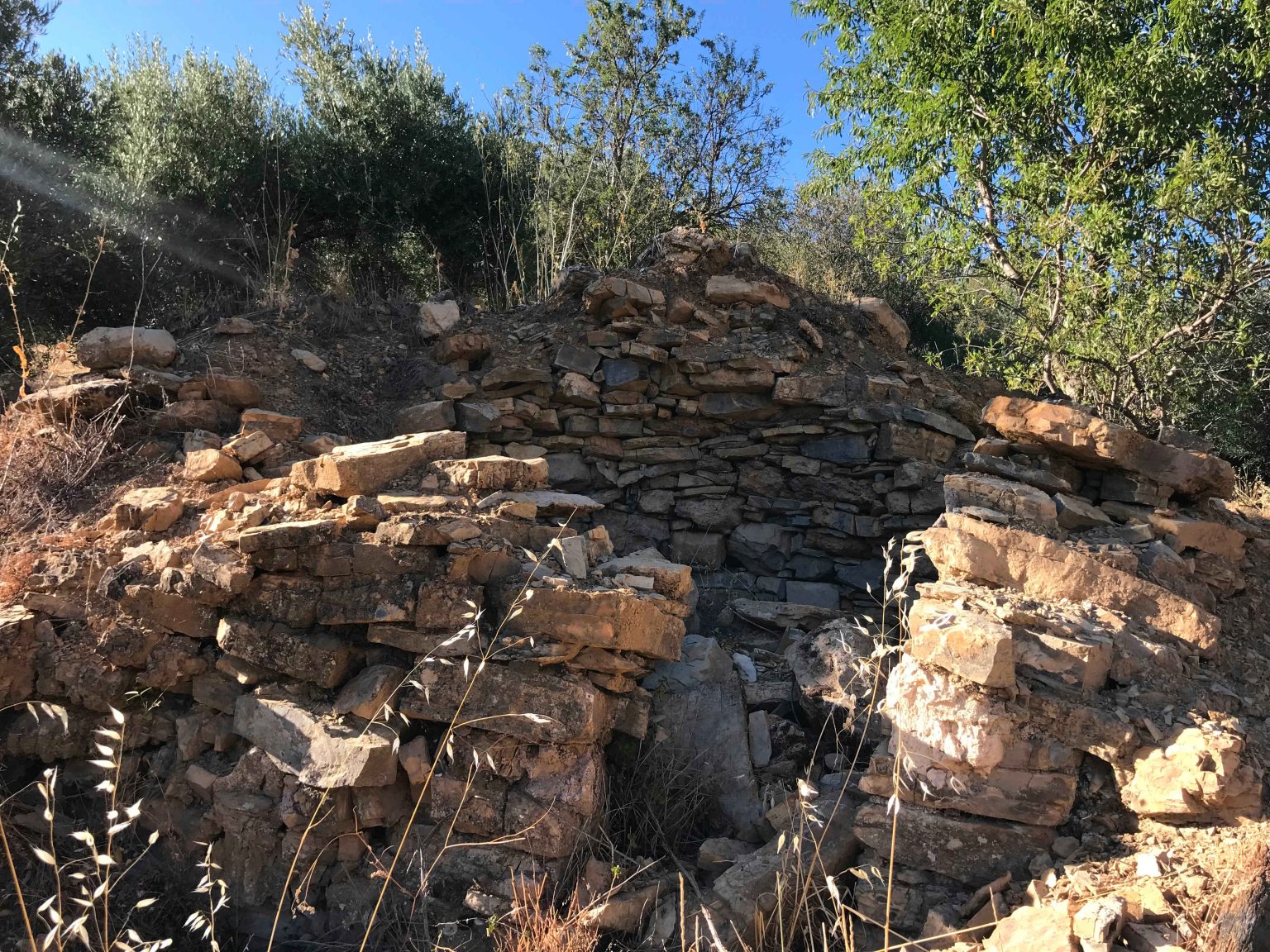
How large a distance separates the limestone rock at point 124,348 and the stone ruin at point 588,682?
12 cm

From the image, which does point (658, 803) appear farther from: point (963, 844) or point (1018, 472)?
point (1018, 472)

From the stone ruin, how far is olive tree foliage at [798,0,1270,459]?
2400 millimetres

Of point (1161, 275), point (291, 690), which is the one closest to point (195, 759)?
point (291, 690)

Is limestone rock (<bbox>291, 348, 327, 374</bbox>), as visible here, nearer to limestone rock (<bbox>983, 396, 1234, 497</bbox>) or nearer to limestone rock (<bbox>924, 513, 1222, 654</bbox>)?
limestone rock (<bbox>924, 513, 1222, 654</bbox>)

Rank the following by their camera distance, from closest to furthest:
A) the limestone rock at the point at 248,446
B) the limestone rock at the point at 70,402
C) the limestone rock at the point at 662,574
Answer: the limestone rock at the point at 662,574, the limestone rock at the point at 248,446, the limestone rock at the point at 70,402

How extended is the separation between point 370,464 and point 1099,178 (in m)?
5.93

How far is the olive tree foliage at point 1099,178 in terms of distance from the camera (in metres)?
6.26

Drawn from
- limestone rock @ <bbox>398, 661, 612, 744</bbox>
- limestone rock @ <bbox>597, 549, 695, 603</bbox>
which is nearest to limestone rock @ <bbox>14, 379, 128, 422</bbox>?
limestone rock @ <bbox>398, 661, 612, 744</bbox>

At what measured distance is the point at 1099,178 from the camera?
6543 mm

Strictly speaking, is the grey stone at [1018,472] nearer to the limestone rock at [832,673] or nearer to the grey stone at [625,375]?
the limestone rock at [832,673]

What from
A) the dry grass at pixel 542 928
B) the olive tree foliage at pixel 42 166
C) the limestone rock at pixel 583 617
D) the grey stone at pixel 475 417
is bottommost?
the dry grass at pixel 542 928

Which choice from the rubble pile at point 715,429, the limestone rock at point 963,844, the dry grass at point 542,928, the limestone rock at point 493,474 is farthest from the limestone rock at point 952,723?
the rubble pile at point 715,429

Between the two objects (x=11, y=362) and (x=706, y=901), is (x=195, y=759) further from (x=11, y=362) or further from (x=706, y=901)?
(x=11, y=362)

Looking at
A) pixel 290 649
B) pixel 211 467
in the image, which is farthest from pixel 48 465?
pixel 290 649
